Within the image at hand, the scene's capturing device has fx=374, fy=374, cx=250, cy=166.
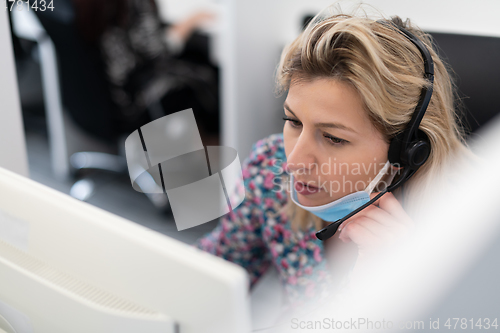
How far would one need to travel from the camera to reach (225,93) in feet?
5.47

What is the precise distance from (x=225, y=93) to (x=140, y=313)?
1.39m

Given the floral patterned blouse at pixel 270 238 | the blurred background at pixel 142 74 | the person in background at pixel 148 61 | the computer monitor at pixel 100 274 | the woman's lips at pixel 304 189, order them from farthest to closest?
the person in background at pixel 148 61, the blurred background at pixel 142 74, the floral patterned blouse at pixel 270 238, the woman's lips at pixel 304 189, the computer monitor at pixel 100 274

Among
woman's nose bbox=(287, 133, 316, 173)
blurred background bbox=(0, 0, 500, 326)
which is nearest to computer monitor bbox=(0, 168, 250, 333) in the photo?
woman's nose bbox=(287, 133, 316, 173)

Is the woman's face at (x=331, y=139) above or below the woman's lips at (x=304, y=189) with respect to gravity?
above

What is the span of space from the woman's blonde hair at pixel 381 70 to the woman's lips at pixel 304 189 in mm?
153

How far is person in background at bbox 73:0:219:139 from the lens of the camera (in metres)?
1.64

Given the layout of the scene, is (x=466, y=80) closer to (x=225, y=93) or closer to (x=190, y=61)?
(x=225, y=93)

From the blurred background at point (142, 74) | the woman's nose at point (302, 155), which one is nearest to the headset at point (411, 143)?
the woman's nose at point (302, 155)

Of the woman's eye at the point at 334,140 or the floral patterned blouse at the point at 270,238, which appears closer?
the woman's eye at the point at 334,140

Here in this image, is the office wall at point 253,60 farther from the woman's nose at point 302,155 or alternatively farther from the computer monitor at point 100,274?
the computer monitor at point 100,274

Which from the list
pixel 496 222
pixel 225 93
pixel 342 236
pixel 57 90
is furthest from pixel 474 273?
pixel 57 90

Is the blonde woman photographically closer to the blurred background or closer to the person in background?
the blurred background

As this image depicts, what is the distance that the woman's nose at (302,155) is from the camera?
0.59 meters

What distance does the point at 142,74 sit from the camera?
1.77 metres
